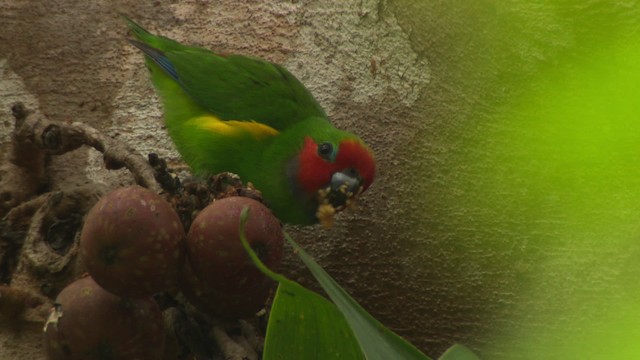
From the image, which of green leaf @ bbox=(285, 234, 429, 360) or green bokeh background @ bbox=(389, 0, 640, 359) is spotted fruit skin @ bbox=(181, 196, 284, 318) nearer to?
green leaf @ bbox=(285, 234, 429, 360)

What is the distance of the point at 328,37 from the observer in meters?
1.78

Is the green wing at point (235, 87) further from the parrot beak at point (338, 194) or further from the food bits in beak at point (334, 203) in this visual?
the food bits in beak at point (334, 203)

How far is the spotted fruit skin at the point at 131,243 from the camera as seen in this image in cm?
109

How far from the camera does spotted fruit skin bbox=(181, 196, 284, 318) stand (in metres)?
1.15

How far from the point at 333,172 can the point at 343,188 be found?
270 mm

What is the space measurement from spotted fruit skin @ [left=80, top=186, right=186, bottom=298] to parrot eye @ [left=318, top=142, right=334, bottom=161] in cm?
97

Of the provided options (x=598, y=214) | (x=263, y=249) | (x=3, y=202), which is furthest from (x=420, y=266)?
(x=3, y=202)

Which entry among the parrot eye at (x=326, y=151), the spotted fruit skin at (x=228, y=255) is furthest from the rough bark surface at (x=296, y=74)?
the spotted fruit skin at (x=228, y=255)

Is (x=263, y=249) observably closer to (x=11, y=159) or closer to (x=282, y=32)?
(x=11, y=159)

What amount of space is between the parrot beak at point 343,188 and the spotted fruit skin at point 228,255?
543mm

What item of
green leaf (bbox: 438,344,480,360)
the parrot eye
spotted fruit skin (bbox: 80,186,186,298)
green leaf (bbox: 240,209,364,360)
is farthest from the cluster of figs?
the parrot eye

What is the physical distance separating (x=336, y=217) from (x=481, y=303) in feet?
1.04

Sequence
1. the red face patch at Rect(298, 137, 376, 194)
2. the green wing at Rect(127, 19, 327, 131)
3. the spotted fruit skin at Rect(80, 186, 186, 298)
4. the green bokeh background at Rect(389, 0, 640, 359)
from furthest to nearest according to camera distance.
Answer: the green wing at Rect(127, 19, 327, 131), the red face patch at Rect(298, 137, 376, 194), the green bokeh background at Rect(389, 0, 640, 359), the spotted fruit skin at Rect(80, 186, 186, 298)

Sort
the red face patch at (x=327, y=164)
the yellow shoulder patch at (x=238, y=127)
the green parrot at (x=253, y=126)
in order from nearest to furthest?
the red face patch at (x=327, y=164)
the green parrot at (x=253, y=126)
the yellow shoulder patch at (x=238, y=127)
